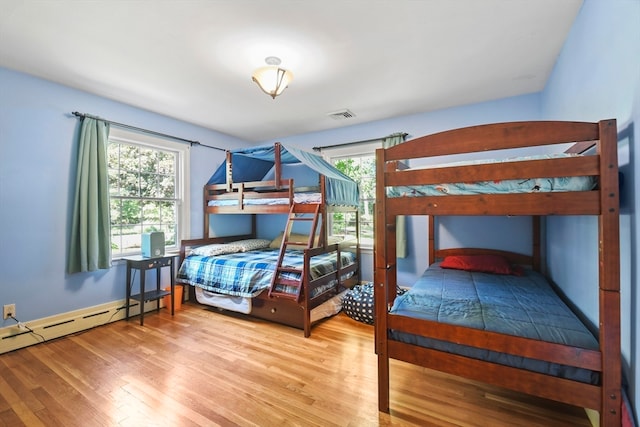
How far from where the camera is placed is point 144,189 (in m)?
3.51

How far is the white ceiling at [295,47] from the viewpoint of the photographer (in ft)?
5.75

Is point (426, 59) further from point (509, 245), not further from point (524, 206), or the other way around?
point (509, 245)

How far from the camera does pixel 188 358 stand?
7.48 feet

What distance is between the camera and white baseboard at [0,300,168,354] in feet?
7.90

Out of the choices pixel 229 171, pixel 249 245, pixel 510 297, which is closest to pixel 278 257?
pixel 249 245

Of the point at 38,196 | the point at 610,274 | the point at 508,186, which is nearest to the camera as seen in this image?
the point at 610,274

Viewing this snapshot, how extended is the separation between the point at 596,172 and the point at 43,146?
4152mm

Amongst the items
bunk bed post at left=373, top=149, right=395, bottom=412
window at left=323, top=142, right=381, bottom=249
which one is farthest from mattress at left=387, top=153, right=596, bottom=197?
window at left=323, top=142, right=381, bottom=249

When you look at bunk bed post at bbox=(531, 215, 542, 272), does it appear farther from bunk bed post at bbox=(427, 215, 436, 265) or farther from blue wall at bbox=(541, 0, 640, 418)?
bunk bed post at bbox=(427, 215, 436, 265)

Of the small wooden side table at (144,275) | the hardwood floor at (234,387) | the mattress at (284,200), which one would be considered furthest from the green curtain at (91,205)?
the mattress at (284,200)

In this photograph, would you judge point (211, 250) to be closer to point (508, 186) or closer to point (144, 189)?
point (144, 189)

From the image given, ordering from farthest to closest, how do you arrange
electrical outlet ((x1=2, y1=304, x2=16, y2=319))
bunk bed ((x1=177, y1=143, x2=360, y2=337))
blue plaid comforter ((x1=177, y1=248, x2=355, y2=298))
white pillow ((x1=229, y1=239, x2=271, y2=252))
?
white pillow ((x1=229, y1=239, x2=271, y2=252)) < blue plaid comforter ((x1=177, y1=248, x2=355, y2=298)) < bunk bed ((x1=177, y1=143, x2=360, y2=337)) < electrical outlet ((x1=2, y1=304, x2=16, y2=319))

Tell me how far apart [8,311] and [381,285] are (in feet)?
10.7

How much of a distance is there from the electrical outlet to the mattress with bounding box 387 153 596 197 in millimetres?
3469
